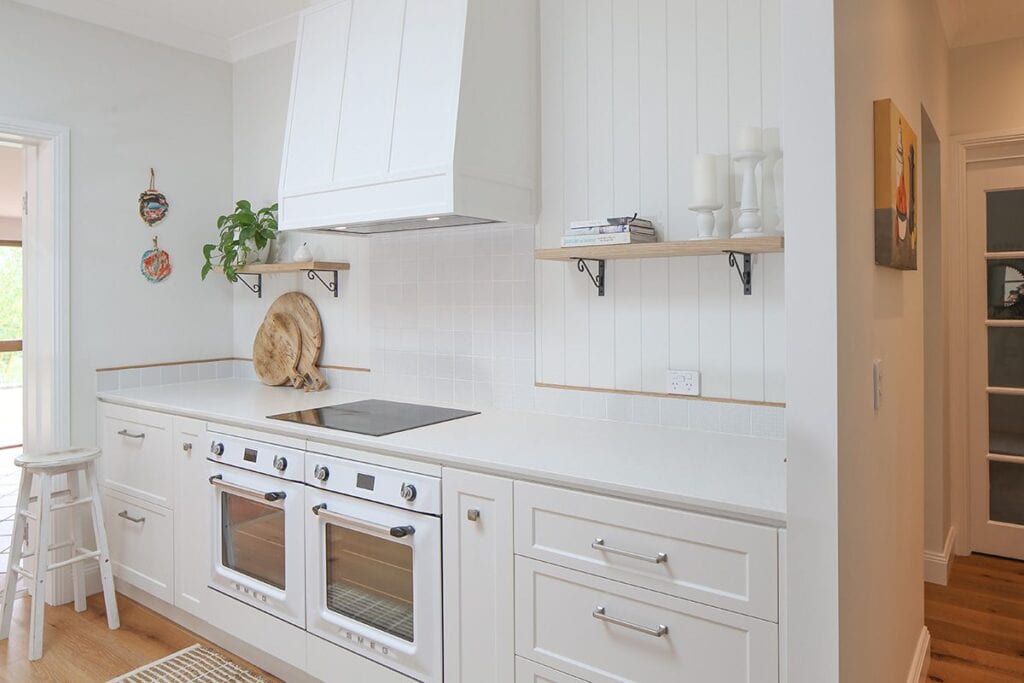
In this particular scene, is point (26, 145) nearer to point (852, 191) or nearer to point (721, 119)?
point (721, 119)

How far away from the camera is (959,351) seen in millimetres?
3529

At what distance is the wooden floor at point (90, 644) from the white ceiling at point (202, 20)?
2596mm

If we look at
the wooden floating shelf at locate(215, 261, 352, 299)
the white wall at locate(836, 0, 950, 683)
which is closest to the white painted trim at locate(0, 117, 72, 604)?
the wooden floating shelf at locate(215, 261, 352, 299)

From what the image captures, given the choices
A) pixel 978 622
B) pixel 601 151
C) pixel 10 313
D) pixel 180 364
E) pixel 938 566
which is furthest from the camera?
pixel 10 313

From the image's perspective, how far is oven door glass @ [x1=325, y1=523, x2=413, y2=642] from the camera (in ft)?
6.82

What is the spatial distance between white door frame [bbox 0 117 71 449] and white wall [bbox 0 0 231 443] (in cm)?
4

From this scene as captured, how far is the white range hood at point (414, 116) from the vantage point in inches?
88.6

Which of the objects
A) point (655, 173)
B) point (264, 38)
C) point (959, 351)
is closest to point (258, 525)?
point (655, 173)

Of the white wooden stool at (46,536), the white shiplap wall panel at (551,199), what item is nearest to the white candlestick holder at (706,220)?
the white shiplap wall panel at (551,199)

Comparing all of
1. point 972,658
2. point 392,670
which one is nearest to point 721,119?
point 392,670

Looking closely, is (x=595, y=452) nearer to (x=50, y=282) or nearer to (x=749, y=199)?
(x=749, y=199)

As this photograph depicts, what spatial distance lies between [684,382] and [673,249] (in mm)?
461

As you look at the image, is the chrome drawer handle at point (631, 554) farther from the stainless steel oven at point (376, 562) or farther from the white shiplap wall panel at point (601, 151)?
the white shiplap wall panel at point (601, 151)

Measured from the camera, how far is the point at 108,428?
3150 millimetres
